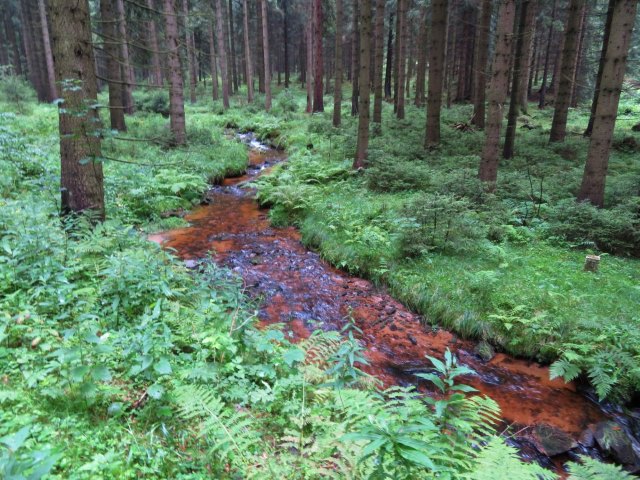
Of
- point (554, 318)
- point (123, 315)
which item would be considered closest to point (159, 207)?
point (123, 315)

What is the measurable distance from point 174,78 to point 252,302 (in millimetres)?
12388

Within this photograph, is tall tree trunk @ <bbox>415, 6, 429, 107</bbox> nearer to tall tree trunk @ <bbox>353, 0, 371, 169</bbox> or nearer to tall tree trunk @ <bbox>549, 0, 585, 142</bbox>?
tall tree trunk @ <bbox>549, 0, 585, 142</bbox>

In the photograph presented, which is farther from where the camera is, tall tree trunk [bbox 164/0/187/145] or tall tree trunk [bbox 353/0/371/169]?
tall tree trunk [bbox 164/0/187/145]

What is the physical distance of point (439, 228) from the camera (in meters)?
8.34

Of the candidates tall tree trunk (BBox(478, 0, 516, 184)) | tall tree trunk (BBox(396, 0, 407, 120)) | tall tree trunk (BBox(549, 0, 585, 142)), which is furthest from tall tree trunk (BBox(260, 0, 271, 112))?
tall tree trunk (BBox(478, 0, 516, 184))

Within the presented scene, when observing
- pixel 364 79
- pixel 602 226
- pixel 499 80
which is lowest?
pixel 602 226

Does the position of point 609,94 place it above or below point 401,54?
below

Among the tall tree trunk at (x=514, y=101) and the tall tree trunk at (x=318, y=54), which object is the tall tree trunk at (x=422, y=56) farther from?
the tall tree trunk at (x=514, y=101)

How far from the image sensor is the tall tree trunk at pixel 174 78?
14.4 metres

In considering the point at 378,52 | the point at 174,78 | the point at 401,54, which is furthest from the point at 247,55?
the point at 174,78

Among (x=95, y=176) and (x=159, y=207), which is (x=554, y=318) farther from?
(x=159, y=207)

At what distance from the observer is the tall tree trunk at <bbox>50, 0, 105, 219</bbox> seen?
5664mm

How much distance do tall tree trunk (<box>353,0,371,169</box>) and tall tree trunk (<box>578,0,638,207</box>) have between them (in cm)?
578

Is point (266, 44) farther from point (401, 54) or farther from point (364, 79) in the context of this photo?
point (364, 79)
